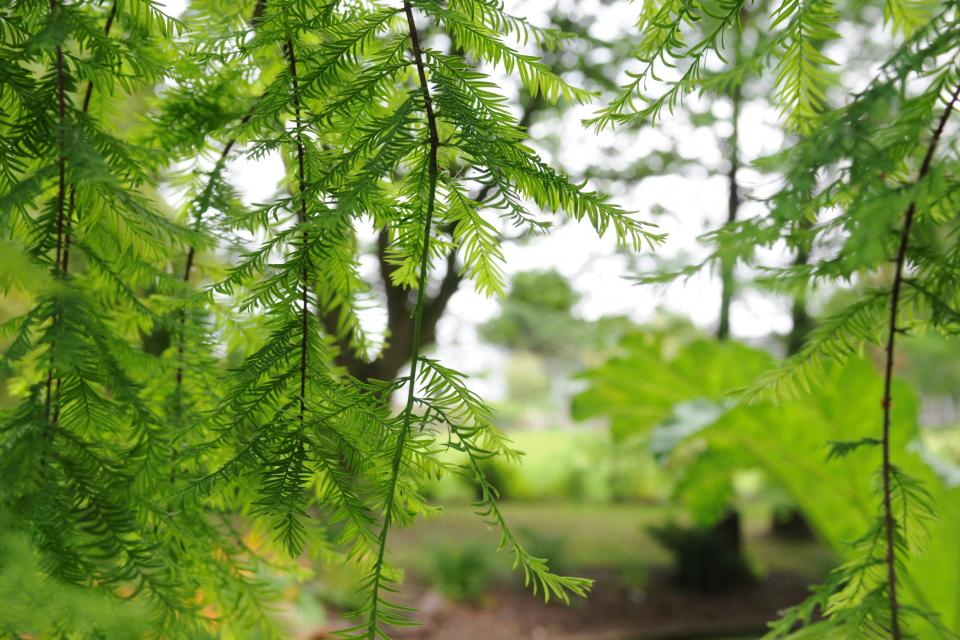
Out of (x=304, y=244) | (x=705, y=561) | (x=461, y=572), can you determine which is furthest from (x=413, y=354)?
(x=705, y=561)

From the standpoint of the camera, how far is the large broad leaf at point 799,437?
2.39 m

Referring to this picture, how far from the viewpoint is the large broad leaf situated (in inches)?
94.0

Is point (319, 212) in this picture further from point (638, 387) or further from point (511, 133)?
point (638, 387)

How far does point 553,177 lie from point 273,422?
0.31m

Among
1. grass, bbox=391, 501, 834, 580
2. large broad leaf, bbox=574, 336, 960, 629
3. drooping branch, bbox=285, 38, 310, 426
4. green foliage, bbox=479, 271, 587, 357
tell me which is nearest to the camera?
drooping branch, bbox=285, 38, 310, 426

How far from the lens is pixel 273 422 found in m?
0.59

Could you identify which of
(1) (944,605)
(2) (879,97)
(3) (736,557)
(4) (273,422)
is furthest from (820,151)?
(3) (736,557)

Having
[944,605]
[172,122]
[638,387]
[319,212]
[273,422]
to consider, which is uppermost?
[638,387]

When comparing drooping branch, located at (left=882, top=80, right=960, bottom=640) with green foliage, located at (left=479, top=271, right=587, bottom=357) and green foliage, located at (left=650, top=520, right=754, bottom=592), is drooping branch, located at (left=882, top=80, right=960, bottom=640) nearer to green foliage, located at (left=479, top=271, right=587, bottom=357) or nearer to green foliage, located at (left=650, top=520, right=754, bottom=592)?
green foliage, located at (left=479, top=271, right=587, bottom=357)

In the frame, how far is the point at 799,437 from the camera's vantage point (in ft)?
9.04

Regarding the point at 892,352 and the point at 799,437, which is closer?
the point at 892,352

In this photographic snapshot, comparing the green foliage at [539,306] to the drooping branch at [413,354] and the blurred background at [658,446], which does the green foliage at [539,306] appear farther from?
the drooping branch at [413,354]

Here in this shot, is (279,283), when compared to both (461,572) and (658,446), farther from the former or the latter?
(461,572)

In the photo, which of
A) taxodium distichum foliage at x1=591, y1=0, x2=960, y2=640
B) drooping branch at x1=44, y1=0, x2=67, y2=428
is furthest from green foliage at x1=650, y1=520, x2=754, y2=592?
drooping branch at x1=44, y1=0, x2=67, y2=428
